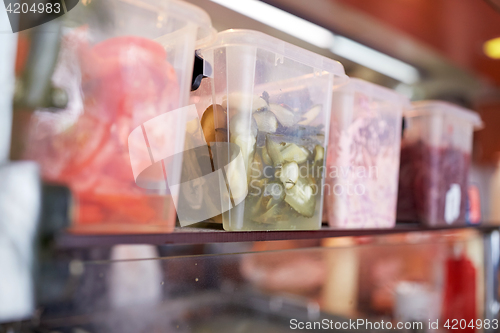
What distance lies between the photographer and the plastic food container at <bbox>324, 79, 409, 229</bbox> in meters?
0.71

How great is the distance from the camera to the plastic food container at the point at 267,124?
53 centimetres

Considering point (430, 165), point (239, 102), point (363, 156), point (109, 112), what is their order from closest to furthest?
point (109, 112) → point (239, 102) → point (363, 156) → point (430, 165)

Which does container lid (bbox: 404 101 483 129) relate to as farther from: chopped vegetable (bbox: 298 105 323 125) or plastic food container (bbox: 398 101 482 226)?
chopped vegetable (bbox: 298 105 323 125)

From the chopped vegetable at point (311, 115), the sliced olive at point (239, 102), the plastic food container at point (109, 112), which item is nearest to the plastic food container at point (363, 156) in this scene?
the chopped vegetable at point (311, 115)

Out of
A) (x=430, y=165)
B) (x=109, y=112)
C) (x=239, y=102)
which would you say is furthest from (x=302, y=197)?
(x=430, y=165)

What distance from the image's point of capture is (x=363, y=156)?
74 centimetres

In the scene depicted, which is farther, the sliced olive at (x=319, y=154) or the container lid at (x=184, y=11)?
the sliced olive at (x=319, y=154)

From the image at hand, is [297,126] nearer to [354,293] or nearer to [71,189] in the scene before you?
[71,189]

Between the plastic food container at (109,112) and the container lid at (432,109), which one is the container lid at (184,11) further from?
the container lid at (432,109)

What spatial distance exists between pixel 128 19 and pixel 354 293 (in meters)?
1.07

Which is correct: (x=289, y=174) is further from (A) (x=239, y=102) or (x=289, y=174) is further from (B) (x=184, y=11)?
(B) (x=184, y=11)

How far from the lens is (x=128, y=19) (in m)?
0.45

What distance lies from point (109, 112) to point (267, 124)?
22 cm

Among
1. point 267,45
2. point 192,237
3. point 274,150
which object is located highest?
point 267,45
